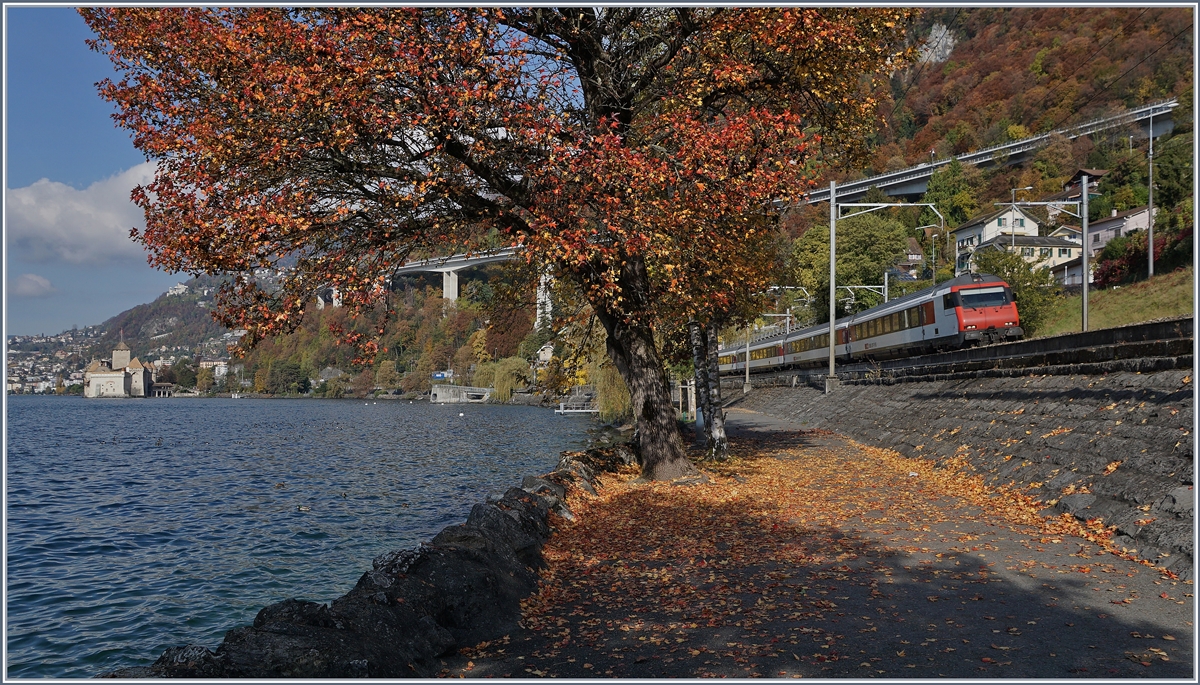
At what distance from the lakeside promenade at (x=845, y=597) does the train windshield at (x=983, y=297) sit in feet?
65.6

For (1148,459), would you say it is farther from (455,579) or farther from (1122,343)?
(455,579)

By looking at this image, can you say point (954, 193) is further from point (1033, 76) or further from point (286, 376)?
point (286, 376)

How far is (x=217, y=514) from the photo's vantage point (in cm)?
2244

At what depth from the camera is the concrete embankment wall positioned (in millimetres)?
9555

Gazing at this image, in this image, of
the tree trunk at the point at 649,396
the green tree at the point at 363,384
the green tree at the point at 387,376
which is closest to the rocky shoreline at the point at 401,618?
the tree trunk at the point at 649,396

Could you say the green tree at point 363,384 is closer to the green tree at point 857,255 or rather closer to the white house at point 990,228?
the green tree at point 857,255

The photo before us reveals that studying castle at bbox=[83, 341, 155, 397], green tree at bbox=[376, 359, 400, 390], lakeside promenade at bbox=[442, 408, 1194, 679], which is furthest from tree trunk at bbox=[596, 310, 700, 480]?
castle at bbox=[83, 341, 155, 397]

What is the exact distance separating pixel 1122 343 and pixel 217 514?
21130mm

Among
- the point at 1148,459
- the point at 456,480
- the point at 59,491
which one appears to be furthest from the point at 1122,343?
the point at 59,491

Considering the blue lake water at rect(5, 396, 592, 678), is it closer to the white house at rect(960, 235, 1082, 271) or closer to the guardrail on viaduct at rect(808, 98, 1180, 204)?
the guardrail on viaduct at rect(808, 98, 1180, 204)

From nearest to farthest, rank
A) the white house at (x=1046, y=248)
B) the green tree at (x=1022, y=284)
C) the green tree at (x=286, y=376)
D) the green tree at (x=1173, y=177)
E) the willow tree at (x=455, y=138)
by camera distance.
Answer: the willow tree at (x=455, y=138) → the green tree at (x=1022, y=284) → the green tree at (x=1173, y=177) → the white house at (x=1046, y=248) → the green tree at (x=286, y=376)

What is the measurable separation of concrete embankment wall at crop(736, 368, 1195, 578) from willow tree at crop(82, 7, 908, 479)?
5.81m

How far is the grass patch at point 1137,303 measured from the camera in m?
40.3

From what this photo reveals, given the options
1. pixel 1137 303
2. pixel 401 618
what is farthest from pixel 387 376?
pixel 401 618
